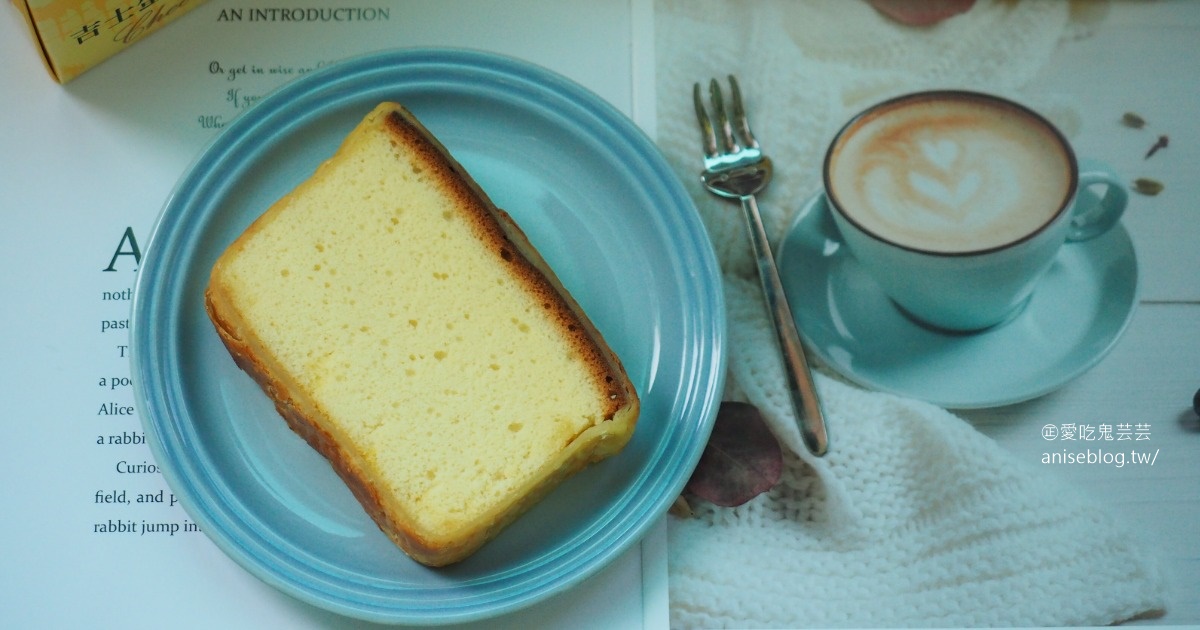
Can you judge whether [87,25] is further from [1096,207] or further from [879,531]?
[1096,207]

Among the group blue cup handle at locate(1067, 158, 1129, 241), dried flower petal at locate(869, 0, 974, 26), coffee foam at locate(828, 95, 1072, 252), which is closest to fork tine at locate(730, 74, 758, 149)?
coffee foam at locate(828, 95, 1072, 252)

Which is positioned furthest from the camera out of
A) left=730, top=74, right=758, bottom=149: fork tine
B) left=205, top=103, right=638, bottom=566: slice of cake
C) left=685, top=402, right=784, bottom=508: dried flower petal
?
left=730, top=74, right=758, bottom=149: fork tine

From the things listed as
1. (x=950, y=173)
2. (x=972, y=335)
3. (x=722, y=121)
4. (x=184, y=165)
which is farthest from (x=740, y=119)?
(x=184, y=165)

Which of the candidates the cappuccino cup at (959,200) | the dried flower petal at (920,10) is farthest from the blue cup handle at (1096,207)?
the dried flower petal at (920,10)

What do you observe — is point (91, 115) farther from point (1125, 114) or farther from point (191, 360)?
point (1125, 114)

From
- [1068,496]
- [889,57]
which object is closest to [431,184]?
[889,57]

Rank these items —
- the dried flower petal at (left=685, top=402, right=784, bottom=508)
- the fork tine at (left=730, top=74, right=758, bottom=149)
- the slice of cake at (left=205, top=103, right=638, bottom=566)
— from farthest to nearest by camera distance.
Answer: the fork tine at (left=730, top=74, right=758, bottom=149) < the dried flower petal at (left=685, top=402, right=784, bottom=508) < the slice of cake at (left=205, top=103, right=638, bottom=566)

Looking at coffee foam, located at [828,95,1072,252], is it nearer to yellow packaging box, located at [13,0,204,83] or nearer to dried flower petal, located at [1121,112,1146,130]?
dried flower petal, located at [1121,112,1146,130]

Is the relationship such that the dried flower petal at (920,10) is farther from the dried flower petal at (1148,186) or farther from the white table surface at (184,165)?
the dried flower petal at (1148,186)
